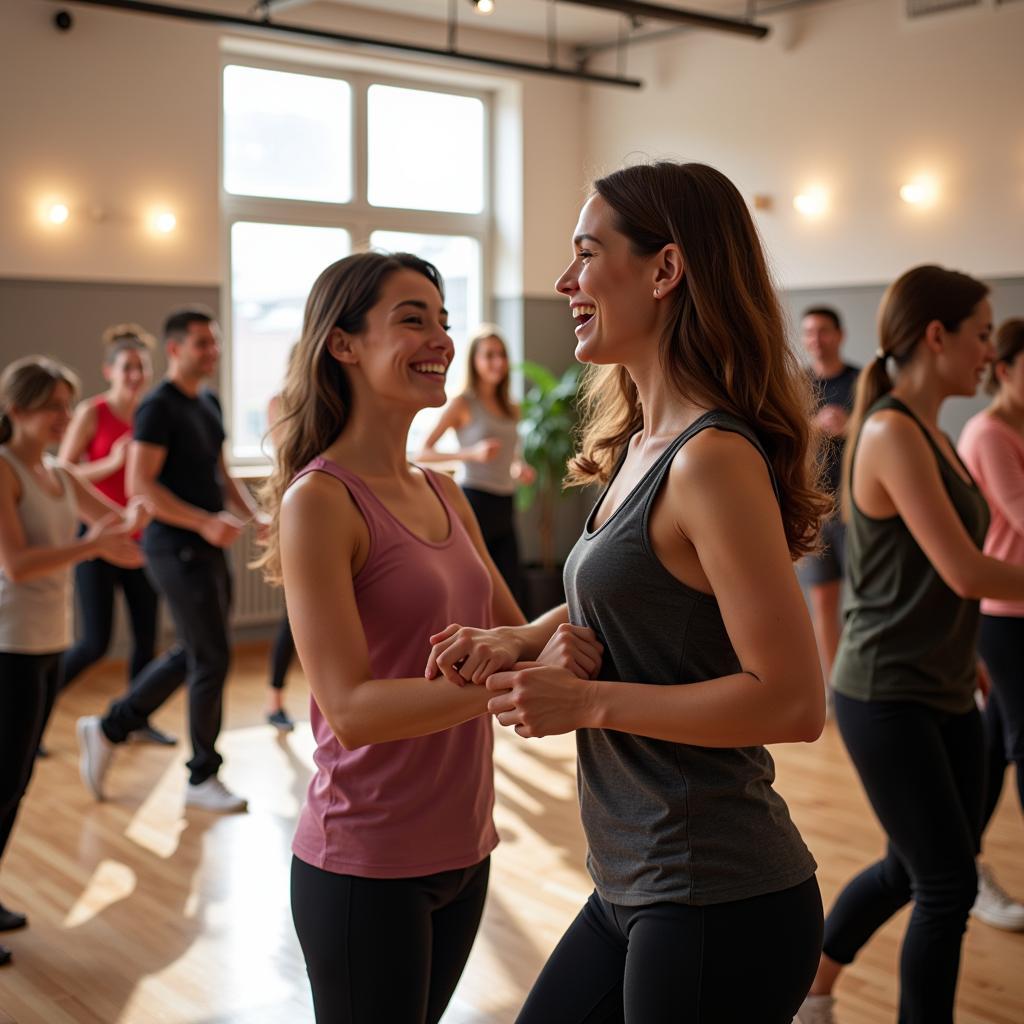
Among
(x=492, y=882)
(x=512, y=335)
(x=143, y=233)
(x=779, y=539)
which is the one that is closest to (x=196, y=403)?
(x=492, y=882)

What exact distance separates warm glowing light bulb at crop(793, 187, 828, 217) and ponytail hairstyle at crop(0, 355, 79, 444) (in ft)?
17.3

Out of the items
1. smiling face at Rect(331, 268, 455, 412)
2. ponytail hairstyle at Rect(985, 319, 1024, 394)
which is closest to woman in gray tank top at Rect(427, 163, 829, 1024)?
smiling face at Rect(331, 268, 455, 412)

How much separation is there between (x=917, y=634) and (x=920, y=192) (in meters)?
5.17

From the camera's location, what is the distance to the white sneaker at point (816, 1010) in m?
2.84

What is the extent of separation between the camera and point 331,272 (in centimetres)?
209

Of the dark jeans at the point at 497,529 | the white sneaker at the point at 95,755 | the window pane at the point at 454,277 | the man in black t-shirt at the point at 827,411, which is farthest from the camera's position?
the window pane at the point at 454,277

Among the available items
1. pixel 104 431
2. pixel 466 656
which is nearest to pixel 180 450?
pixel 104 431

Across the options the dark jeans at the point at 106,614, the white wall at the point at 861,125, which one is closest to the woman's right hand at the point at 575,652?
the dark jeans at the point at 106,614

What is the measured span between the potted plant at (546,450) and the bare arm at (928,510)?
5.71 metres

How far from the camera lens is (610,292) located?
1.59m

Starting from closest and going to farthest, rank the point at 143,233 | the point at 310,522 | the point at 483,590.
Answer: the point at 310,522 → the point at 483,590 → the point at 143,233

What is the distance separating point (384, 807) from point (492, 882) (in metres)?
2.32

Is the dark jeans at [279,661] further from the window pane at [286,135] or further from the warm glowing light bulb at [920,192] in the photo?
the warm glowing light bulb at [920,192]

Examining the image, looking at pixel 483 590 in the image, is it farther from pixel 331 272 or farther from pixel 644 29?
pixel 644 29
